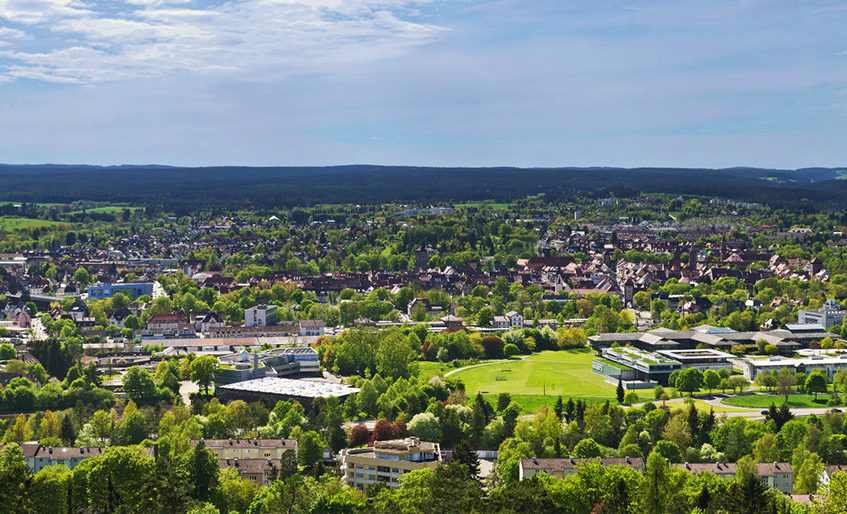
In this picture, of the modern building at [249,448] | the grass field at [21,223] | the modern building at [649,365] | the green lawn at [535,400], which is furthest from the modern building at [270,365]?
the grass field at [21,223]

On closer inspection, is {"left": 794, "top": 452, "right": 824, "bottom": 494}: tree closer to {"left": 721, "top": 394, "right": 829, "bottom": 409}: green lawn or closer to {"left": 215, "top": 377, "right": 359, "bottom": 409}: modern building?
{"left": 721, "top": 394, "right": 829, "bottom": 409}: green lawn

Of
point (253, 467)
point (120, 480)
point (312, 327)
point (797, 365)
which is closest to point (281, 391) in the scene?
point (253, 467)

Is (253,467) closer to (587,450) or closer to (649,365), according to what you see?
(587,450)

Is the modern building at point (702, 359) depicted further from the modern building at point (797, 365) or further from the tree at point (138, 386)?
the tree at point (138, 386)

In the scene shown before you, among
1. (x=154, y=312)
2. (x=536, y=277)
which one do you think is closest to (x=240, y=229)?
(x=536, y=277)

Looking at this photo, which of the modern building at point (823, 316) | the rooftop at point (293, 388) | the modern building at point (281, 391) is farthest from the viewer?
the modern building at point (823, 316)

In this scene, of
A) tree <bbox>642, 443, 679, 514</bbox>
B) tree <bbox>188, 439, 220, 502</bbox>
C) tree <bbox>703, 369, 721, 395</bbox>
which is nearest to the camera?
tree <bbox>642, 443, 679, 514</bbox>

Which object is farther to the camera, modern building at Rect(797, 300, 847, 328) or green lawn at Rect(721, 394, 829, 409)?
modern building at Rect(797, 300, 847, 328)

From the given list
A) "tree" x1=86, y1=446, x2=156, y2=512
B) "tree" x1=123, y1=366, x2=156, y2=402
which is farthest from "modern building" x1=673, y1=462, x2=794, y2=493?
"tree" x1=123, y1=366, x2=156, y2=402
